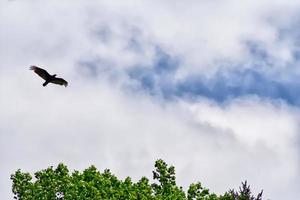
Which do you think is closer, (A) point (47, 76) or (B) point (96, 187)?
(A) point (47, 76)

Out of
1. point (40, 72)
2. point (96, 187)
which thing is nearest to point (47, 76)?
point (40, 72)

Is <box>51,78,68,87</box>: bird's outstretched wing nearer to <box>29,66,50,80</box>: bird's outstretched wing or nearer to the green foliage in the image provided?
<box>29,66,50,80</box>: bird's outstretched wing

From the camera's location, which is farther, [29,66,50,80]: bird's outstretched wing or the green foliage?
the green foliage

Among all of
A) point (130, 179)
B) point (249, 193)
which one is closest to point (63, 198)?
point (130, 179)

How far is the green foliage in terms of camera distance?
5412cm

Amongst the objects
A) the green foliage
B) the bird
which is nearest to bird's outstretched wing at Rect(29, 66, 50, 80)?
the bird

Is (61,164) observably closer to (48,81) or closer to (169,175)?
(169,175)

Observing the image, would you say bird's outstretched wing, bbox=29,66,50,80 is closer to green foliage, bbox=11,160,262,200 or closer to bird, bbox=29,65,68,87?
bird, bbox=29,65,68,87

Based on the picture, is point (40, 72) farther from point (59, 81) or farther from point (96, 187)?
point (96, 187)

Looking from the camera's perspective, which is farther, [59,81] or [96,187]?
[96,187]

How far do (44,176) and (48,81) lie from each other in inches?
789

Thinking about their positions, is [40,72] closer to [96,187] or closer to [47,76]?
[47,76]

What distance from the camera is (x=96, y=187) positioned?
55.7 m

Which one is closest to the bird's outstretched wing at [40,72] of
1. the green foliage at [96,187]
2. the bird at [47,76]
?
the bird at [47,76]
